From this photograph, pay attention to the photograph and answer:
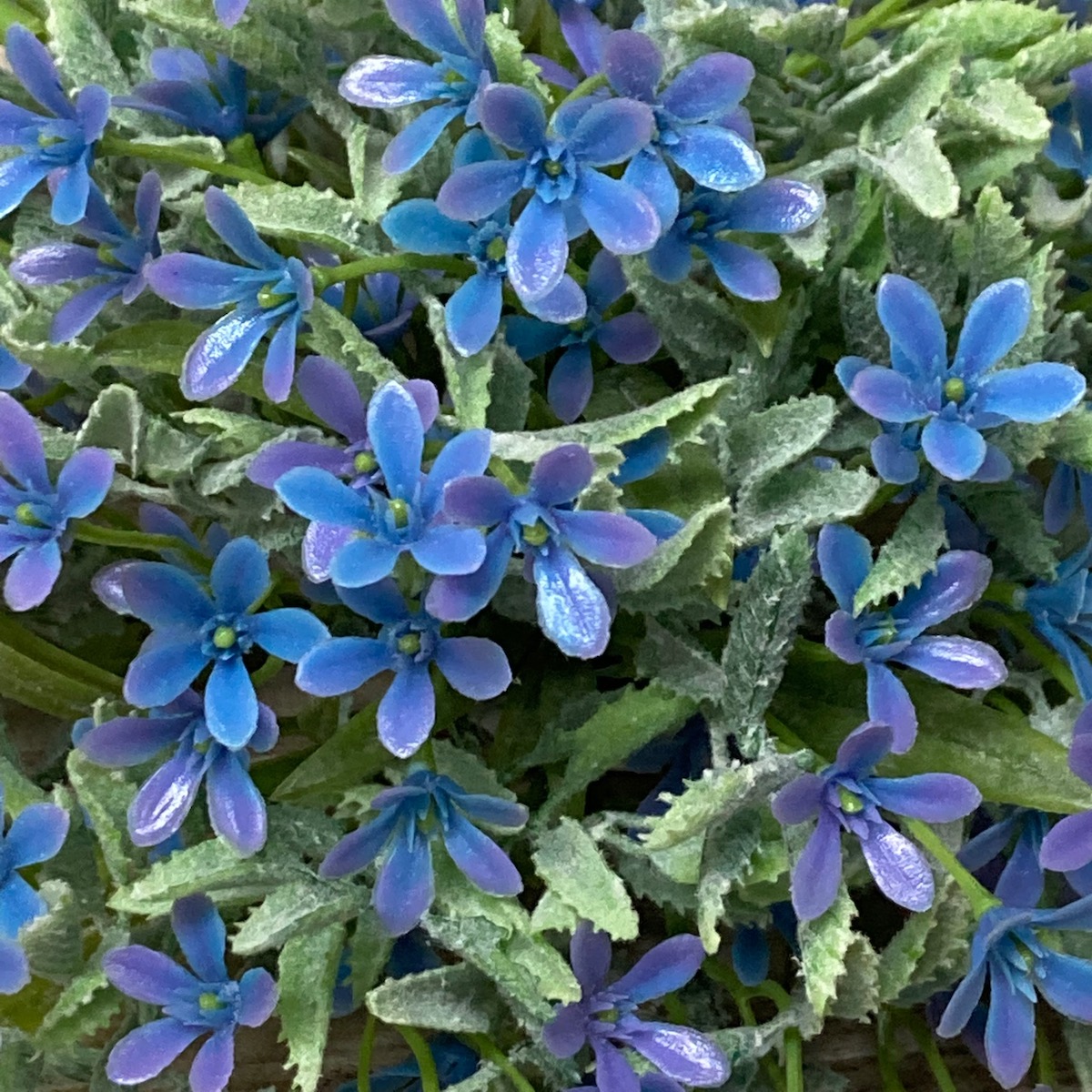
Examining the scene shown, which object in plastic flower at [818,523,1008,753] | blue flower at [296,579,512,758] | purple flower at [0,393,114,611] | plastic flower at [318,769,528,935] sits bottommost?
plastic flower at [318,769,528,935]

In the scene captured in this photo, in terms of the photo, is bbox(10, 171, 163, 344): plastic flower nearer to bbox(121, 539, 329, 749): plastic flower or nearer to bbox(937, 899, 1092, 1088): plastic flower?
bbox(121, 539, 329, 749): plastic flower

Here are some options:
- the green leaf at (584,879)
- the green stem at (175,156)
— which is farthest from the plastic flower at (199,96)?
the green leaf at (584,879)

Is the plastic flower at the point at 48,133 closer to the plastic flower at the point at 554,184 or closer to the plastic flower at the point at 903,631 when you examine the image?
the plastic flower at the point at 554,184

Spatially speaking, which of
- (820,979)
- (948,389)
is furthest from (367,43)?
(820,979)

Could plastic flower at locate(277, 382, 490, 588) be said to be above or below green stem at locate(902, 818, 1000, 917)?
above

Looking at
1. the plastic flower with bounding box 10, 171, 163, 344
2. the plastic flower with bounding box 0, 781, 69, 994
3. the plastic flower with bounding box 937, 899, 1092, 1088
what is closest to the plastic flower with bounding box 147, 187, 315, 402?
the plastic flower with bounding box 10, 171, 163, 344

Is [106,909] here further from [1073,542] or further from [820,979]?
[1073,542]

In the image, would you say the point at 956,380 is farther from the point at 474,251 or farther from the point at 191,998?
the point at 191,998
